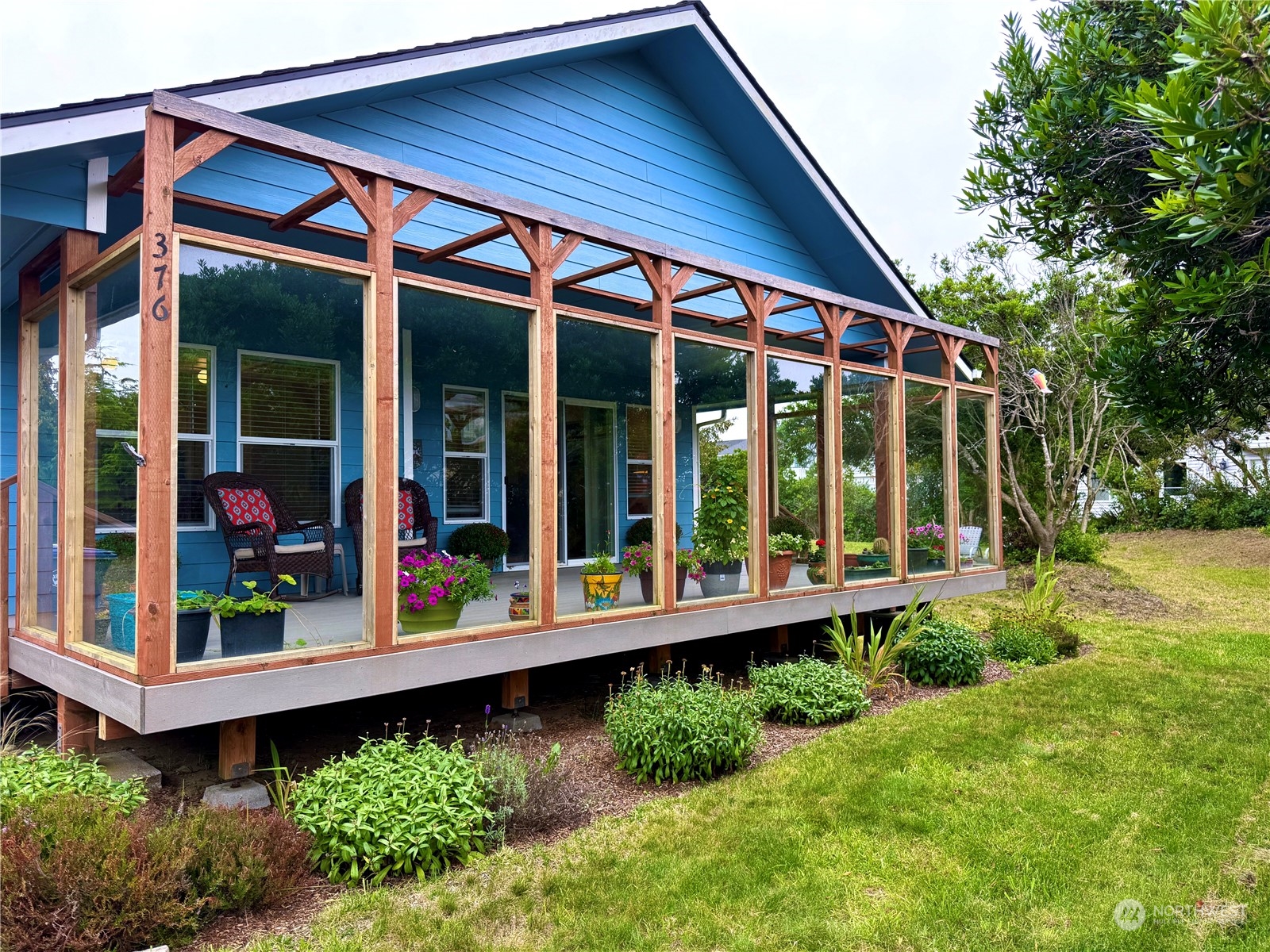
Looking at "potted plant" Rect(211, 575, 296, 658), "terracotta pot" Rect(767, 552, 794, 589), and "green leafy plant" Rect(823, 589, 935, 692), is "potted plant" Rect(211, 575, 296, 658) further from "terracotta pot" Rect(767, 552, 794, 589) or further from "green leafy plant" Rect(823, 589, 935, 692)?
"green leafy plant" Rect(823, 589, 935, 692)

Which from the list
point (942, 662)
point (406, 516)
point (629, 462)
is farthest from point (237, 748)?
point (942, 662)

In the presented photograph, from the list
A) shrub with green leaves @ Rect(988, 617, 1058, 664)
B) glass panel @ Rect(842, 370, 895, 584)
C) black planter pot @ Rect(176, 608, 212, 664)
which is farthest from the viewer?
shrub with green leaves @ Rect(988, 617, 1058, 664)

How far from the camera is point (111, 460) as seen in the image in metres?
4.25

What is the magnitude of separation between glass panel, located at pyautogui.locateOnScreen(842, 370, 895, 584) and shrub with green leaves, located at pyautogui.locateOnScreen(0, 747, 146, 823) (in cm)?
573

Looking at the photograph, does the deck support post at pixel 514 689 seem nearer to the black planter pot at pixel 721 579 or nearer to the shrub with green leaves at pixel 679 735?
the shrub with green leaves at pixel 679 735

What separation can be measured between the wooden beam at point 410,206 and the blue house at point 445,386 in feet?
0.11

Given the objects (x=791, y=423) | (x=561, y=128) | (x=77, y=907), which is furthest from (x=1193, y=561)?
(x=77, y=907)

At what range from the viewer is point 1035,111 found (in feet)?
19.0

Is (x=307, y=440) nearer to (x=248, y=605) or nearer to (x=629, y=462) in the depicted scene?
(x=629, y=462)

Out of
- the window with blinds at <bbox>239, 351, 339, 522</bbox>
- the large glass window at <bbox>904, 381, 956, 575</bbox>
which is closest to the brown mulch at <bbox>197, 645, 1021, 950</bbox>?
the large glass window at <bbox>904, 381, 956, 575</bbox>

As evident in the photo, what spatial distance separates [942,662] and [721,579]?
8.62 ft

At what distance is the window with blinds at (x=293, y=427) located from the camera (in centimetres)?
655

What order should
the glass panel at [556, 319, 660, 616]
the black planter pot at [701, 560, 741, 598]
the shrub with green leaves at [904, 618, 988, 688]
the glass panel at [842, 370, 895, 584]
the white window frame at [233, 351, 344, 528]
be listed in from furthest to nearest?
the shrub with green leaves at [904, 618, 988, 688]
the glass panel at [842, 370, 895, 584]
the black planter pot at [701, 560, 741, 598]
the white window frame at [233, 351, 344, 528]
the glass panel at [556, 319, 660, 616]

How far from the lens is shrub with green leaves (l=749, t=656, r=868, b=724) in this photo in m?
6.58
